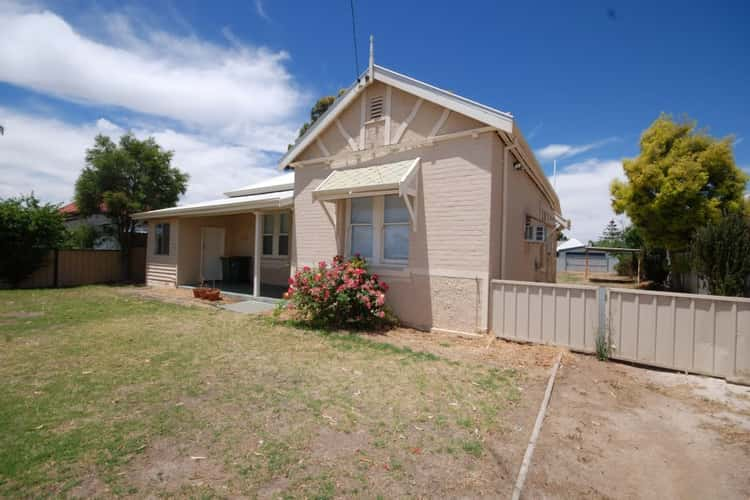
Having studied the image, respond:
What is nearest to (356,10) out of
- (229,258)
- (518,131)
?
(518,131)

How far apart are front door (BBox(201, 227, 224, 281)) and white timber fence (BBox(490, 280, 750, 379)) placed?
12299 mm

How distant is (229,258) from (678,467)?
14342 millimetres

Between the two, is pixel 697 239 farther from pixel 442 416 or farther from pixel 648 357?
pixel 442 416

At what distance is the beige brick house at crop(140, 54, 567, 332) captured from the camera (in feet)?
23.8

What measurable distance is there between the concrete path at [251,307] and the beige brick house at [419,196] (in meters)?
1.21

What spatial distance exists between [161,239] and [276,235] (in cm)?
546

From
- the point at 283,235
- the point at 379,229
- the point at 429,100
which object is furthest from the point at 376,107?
the point at 283,235

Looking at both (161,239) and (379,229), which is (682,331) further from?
(161,239)

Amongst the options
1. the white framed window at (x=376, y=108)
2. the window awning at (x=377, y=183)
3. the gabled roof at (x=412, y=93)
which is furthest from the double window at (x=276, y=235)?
the white framed window at (x=376, y=108)

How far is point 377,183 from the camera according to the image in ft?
25.2

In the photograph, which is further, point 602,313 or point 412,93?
point 412,93

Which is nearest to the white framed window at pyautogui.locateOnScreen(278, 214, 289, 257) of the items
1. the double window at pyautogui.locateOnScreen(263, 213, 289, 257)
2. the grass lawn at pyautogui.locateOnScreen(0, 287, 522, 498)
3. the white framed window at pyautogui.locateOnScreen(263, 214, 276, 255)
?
the double window at pyautogui.locateOnScreen(263, 213, 289, 257)

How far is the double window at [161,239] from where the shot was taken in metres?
15.0

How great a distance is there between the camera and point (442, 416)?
152 inches
